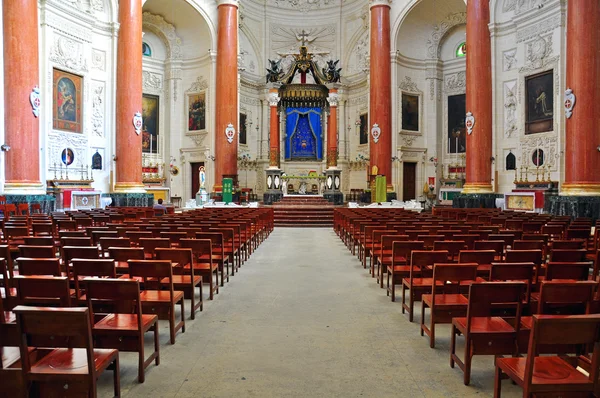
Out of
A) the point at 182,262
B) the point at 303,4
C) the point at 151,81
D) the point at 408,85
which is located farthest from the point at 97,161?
the point at 303,4

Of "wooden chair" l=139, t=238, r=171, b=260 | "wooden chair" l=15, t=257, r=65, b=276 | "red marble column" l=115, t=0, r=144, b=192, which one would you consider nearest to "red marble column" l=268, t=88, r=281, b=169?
"red marble column" l=115, t=0, r=144, b=192

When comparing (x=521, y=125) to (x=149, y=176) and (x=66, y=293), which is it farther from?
(x=66, y=293)

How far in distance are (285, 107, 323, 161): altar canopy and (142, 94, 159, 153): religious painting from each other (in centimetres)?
968

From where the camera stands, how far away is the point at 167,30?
30438mm

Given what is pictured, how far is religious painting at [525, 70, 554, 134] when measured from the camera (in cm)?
2184

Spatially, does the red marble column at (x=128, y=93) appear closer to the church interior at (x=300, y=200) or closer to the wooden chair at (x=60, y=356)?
the church interior at (x=300, y=200)

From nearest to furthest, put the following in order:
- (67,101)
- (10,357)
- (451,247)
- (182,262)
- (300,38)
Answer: (10,357) < (182,262) < (451,247) < (67,101) < (300,38)

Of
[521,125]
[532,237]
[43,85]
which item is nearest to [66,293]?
[532,237]

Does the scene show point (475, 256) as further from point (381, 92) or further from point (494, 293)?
point (381, 92)

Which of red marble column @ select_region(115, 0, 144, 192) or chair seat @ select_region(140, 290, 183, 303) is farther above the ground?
red marble column @ select_region(115, 0, 144, 192)

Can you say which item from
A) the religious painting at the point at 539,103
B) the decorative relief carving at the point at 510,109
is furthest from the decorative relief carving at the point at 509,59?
the religious painting at the point at 539,103

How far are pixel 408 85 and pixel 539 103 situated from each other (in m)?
9.51

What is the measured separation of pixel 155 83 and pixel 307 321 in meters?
28.8

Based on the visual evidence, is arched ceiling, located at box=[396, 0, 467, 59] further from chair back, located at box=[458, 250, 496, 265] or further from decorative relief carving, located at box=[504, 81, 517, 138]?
chair back, located at box=[458, 250, 496, 265]
